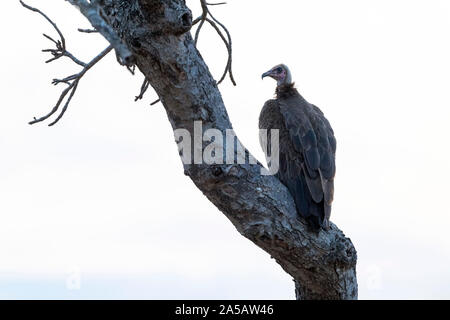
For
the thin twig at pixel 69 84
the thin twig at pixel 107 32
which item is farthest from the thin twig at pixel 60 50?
the thin twig at pixel 107 32

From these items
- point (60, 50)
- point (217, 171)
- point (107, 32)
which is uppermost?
point (60, 50)

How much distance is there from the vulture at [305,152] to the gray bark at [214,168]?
0.56ft

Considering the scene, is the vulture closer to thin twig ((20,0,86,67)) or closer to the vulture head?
the vulture head

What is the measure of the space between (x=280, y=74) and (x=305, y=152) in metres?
1.95

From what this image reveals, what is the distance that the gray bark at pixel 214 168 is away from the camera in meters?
5.05

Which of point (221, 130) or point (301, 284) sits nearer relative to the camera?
point (221, 130)

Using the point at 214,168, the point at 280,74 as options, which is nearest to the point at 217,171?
the point at 214,168

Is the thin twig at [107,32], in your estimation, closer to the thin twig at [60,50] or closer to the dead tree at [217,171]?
the dead tree at [217,171]

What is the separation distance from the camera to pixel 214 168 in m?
5.17

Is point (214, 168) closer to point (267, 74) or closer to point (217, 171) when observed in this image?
point (217, 171)
